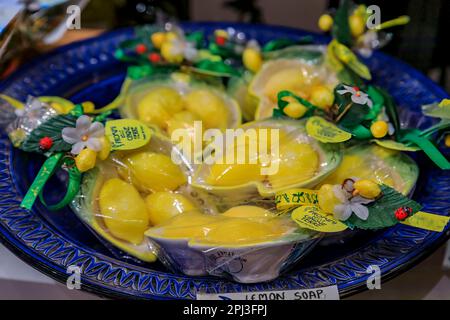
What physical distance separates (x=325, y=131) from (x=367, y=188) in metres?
0.13

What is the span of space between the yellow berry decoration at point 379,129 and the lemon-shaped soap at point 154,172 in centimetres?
26

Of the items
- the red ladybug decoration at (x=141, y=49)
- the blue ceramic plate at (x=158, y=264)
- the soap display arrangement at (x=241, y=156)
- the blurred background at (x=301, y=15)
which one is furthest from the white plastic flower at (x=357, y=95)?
the red ladybug decoration at (x=141, y=49)

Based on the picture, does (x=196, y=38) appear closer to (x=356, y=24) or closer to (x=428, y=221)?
(x=356, y=24)

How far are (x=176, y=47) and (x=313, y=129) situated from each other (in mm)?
288

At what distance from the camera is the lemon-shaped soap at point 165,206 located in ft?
2.11

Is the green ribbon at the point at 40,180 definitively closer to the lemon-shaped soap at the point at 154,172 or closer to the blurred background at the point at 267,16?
the lemon-shaped soap at the point at 154,172

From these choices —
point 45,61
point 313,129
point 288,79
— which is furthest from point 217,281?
point 45,61

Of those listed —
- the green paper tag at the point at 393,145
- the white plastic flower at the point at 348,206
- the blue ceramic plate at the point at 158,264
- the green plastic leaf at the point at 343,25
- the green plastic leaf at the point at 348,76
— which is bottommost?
the blue ceramic plate at the point at 158,264

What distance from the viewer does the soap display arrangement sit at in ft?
1.88

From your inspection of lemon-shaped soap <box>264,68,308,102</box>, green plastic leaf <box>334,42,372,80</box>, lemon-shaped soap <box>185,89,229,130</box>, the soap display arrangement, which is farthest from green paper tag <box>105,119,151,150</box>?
green plastic leaf <box>334,42,372,80</box>

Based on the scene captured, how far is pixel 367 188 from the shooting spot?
56cm

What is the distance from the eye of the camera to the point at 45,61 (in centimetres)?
90

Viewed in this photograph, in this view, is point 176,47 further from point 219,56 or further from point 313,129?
point 313,129

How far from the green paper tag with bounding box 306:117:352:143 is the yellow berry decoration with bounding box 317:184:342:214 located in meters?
0.10
